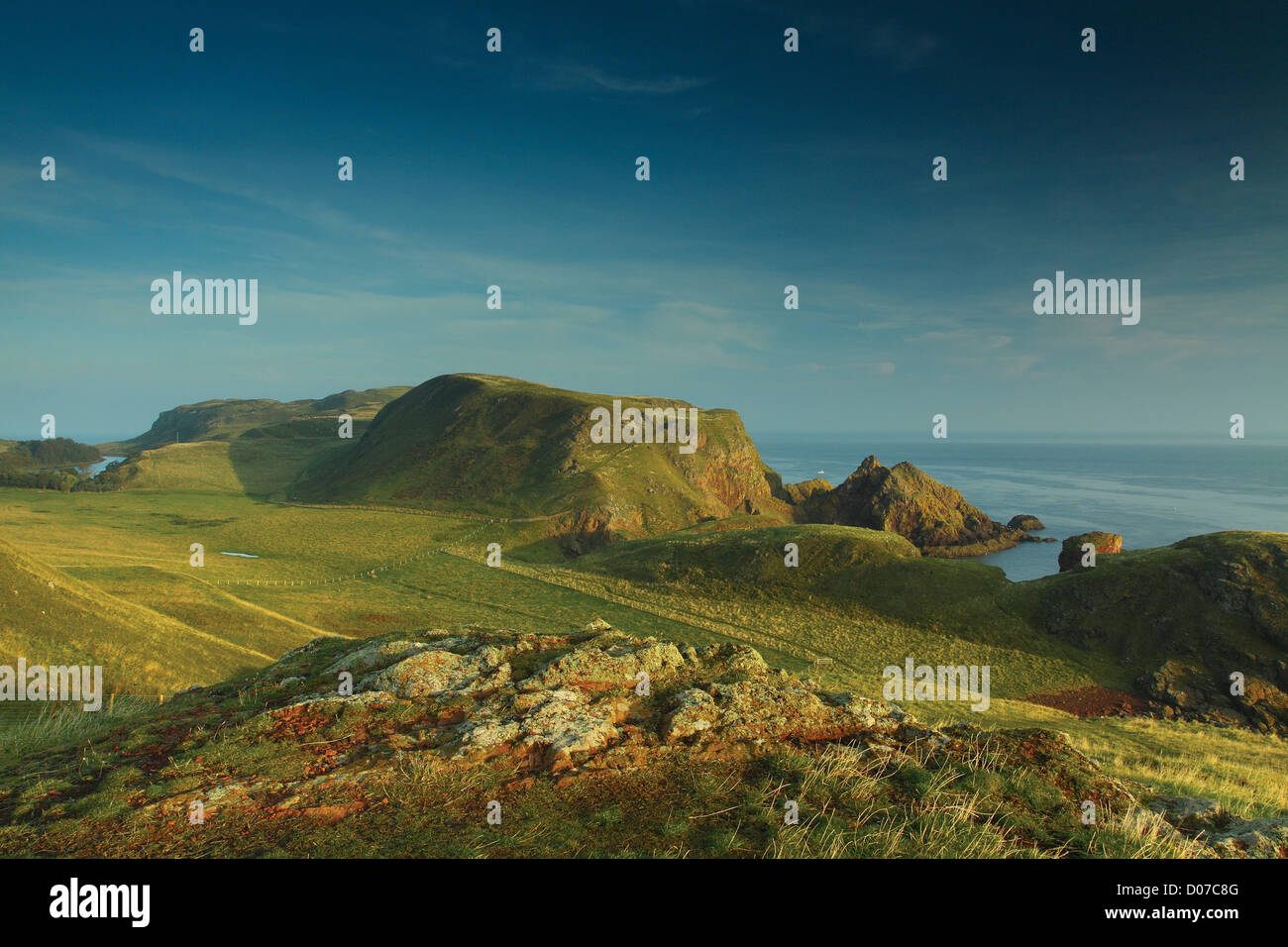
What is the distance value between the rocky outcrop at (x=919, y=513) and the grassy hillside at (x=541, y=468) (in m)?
17.8

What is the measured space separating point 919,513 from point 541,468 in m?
74.5

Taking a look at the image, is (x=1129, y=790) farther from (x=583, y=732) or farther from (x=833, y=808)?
(x=583, y=732)

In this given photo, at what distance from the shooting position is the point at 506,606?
180 feet

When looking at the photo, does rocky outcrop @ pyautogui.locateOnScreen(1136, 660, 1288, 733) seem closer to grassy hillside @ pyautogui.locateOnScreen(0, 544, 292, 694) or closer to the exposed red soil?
the exposed red soil

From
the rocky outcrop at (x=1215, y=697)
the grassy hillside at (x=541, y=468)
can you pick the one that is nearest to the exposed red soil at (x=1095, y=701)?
the rocky outcrop at (x=1215, y=697)

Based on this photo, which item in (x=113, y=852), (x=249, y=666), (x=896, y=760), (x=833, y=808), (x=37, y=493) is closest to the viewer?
(x=113, y=852)

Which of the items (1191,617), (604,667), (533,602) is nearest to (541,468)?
(533,602)

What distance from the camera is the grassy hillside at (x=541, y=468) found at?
11106 cm

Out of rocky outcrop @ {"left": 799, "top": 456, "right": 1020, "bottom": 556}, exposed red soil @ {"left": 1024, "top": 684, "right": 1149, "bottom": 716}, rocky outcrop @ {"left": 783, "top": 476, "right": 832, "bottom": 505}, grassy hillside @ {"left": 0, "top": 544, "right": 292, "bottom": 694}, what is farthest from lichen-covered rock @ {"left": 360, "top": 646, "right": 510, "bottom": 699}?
rocky outcrop @ {"left": 783, "top": 476, "right": 832, "bottom": 505}

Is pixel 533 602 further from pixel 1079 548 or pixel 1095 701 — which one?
pixel 1079 548

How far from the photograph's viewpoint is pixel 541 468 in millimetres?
122812

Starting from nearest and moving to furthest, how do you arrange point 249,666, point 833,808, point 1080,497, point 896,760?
point 833,808, point 896,760, point 249,666, point 1080,497

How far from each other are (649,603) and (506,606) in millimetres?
13232
